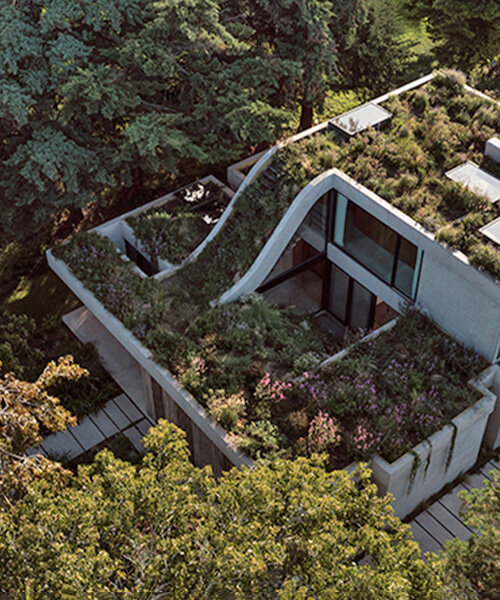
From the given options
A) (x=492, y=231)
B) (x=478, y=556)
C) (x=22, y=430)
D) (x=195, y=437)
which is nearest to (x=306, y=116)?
(x=492, y=231)

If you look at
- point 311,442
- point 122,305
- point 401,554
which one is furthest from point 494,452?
point 122,305

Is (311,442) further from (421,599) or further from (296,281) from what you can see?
(296,281)

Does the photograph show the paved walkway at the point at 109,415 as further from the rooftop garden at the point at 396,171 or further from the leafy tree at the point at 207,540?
the leafy tree at the point at 207,540

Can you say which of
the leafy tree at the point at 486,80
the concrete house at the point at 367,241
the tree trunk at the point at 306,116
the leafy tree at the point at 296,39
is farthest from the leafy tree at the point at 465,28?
the concrete house at the point at 367,241

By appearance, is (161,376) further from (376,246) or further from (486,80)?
(486,80)

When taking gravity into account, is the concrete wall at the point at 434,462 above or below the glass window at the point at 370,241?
below

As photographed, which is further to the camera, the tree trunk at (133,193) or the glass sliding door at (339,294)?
the tree trunk at (133,193)
